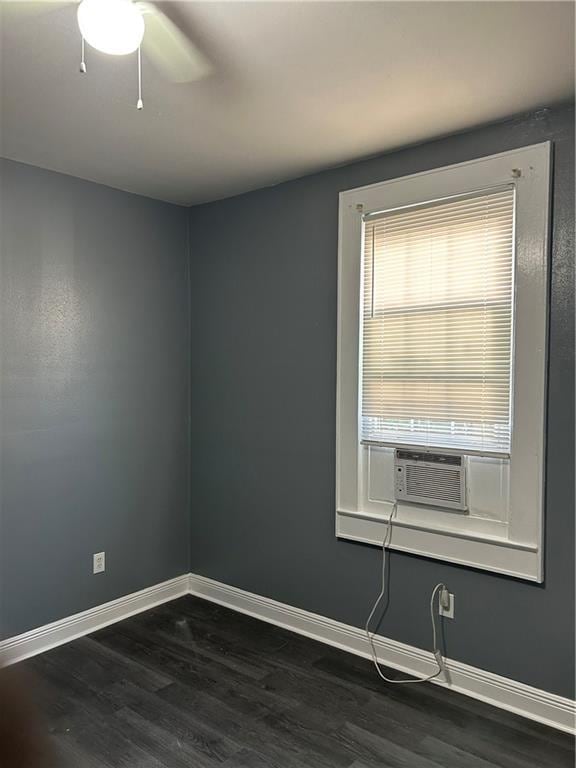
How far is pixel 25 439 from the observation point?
2.99 m

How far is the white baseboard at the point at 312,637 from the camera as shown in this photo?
242 cm

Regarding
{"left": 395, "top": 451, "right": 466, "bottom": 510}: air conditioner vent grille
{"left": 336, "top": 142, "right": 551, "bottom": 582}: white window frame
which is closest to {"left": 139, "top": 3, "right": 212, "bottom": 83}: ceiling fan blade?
{"left": 336, "top": 142, "right": 551, "bottom": 582}: white window frame

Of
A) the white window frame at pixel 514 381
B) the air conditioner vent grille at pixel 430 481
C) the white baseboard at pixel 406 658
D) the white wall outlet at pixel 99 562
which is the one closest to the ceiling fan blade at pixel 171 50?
the white window frame at pixel 514 381

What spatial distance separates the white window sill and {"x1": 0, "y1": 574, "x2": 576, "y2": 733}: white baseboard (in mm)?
474

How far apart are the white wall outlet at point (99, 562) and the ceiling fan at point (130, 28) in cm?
253

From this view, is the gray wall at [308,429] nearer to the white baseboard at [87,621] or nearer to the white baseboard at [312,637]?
the white baseboard at [312,637]

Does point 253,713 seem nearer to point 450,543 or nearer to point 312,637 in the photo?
point 312,637

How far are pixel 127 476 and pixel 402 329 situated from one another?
1848 millimetres

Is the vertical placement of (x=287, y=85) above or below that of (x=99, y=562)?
above

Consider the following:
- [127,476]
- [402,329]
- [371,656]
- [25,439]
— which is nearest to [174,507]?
[127,476]

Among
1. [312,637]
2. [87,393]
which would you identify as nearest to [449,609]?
[312,637]

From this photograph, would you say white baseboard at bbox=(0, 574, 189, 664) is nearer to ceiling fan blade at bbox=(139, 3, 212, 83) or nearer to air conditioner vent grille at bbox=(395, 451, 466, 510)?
air conditioner vent grille at bbox=(395, 451, 466, 510)

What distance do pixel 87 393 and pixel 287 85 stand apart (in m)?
1.97

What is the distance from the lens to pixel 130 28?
1.62 metres
